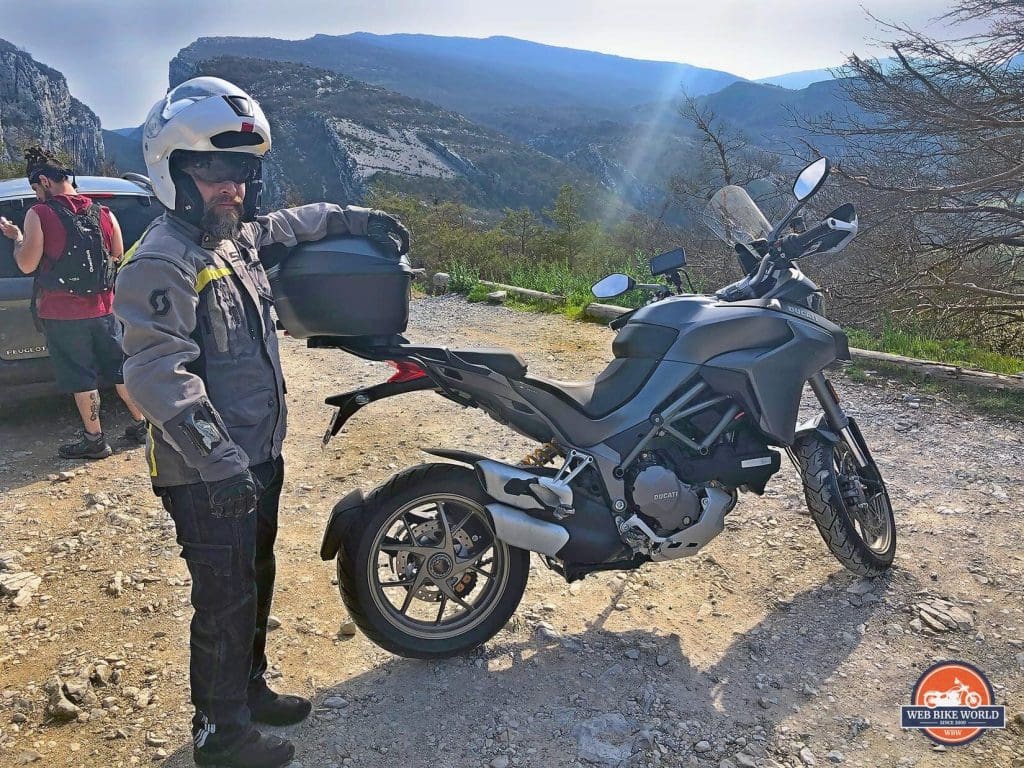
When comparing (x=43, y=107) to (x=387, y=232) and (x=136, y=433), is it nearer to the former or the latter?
(x=136, y=433)

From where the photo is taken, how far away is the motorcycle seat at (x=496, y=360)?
262 centimetres

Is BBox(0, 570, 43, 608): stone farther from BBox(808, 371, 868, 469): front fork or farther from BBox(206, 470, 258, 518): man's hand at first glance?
BBox(808, 371, 868, 469): front fork

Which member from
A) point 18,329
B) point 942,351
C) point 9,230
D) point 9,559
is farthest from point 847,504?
point 18,329

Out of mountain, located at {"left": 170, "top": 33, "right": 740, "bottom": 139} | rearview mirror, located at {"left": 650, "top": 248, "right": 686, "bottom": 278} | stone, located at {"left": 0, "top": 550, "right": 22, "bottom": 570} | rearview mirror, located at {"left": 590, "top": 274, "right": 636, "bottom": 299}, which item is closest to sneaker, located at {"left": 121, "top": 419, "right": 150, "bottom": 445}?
stone, located at {"left": 0, "top": 550, "right": 22, "bottom": 570}

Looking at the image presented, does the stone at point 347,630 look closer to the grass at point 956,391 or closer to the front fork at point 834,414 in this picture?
the front fork at point 834,414

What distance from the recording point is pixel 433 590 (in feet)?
9.07

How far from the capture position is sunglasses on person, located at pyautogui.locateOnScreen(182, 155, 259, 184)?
2.07 m

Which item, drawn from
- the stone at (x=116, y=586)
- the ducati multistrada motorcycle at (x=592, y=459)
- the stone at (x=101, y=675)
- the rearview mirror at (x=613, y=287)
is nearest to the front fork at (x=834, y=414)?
the ducati multistrada motorcycle at (x=592, y=459)

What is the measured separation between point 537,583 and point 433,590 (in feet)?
2.29

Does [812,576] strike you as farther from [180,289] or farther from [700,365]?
[180,289]

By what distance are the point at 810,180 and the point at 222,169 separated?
7.09 ft

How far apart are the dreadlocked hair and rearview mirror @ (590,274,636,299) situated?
3732 millimetres

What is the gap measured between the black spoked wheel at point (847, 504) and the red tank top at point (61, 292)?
13.3 feet

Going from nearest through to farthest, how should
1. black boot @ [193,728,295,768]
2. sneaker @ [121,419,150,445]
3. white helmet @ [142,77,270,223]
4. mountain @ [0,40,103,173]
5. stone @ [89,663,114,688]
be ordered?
white helmet @ [142,77,270,223] → black boot @ [193,728,295,768] → stone @ [89,663,114,688] → sneaker @ [121,419,150,445] → mountain @ [0,40,103,173]
